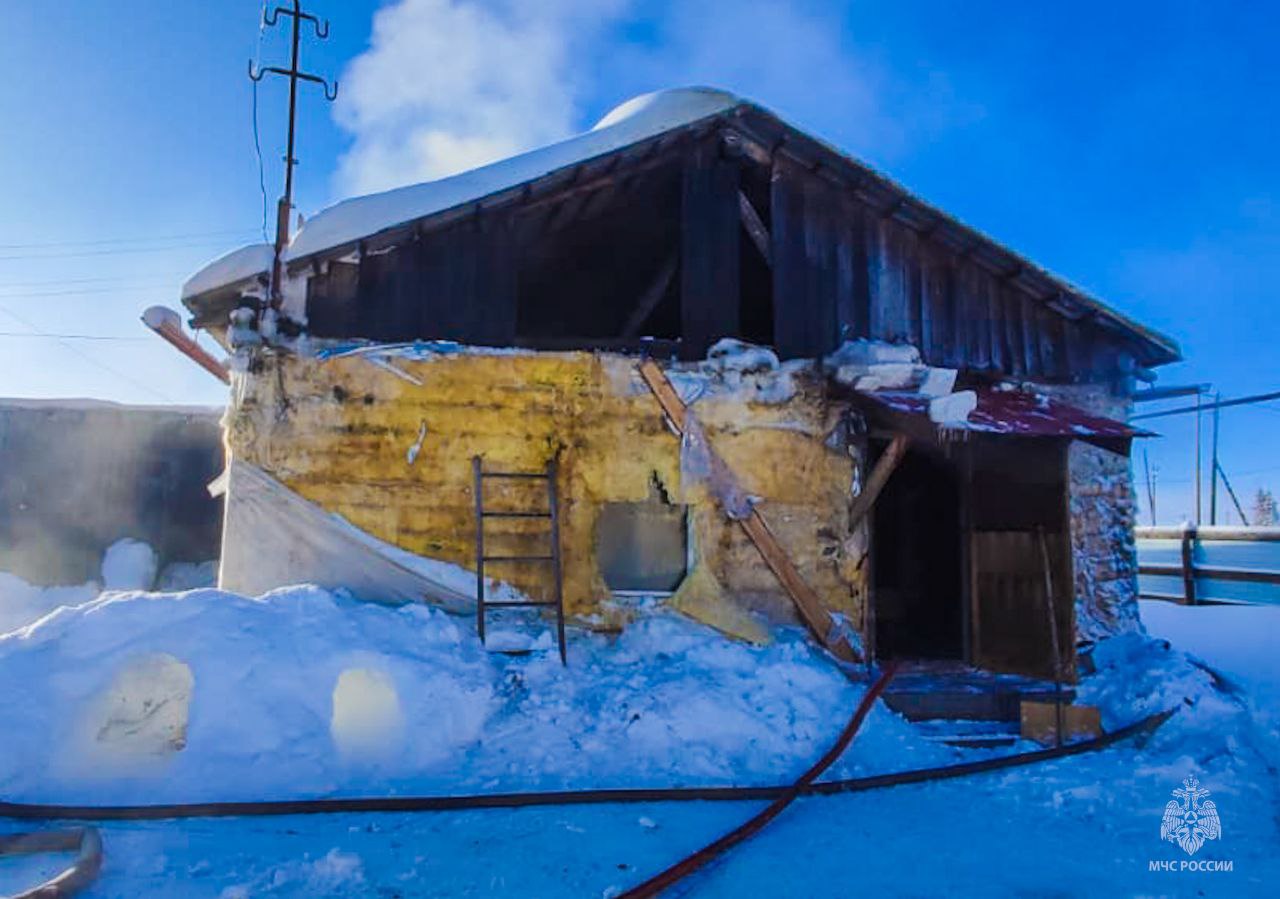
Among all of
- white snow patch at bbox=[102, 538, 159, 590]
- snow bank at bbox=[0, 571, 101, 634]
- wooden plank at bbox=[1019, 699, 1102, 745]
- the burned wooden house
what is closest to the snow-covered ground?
wooden plank at bbox=[1019, 699, 1102, 745]

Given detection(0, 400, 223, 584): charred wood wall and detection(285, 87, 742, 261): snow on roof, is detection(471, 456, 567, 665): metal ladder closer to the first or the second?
detection(285, 87, 742, 261): snow on roof

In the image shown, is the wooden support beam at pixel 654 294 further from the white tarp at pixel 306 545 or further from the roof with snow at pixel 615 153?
the white tarp at pixel 306 545

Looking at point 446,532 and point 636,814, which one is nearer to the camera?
point 636,814

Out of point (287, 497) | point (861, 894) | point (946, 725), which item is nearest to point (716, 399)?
point (946, 725)

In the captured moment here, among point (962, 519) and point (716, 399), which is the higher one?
point (716, 399)

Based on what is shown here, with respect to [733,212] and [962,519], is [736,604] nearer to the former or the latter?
[962,519]

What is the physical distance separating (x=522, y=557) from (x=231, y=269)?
438cm

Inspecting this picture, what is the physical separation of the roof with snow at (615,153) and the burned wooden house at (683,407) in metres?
0.04

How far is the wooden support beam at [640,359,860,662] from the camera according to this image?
8.27 meters

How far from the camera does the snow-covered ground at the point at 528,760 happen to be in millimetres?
4359

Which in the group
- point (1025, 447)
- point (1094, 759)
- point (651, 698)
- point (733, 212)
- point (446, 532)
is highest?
point (733, 212)

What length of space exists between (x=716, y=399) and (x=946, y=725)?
403 centimetres

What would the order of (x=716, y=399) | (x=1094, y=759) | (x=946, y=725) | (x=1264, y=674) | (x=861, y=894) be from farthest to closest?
1. (x=716, y=399)
2. (x=1264, y=674)
3. (x=946, y=725)
4. (x=1094, y=759)
5. (x=861, y=894)

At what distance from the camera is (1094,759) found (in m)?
6.66
